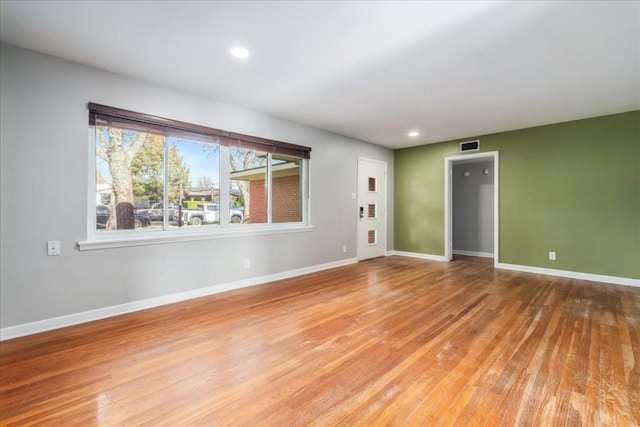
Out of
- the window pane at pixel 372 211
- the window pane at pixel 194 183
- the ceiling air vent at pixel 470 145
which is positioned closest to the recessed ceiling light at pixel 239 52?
the window pane at pixel 194 183

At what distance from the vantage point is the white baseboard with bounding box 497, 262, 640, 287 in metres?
4.32

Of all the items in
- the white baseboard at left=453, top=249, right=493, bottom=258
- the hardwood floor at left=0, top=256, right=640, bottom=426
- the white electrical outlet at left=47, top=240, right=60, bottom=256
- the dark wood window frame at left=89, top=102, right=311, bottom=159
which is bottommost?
the hardwood floor at left=0, top=256, right=640, bottom=426

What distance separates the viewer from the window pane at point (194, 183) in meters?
3.59

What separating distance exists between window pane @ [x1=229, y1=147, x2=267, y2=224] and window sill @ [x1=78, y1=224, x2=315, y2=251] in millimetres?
163

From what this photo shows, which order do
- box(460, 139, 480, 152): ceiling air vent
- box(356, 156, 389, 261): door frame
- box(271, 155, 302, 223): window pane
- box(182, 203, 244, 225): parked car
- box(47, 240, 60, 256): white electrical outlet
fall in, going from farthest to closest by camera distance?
box(356, 156, 389, 261): door frame → box(460, 139, 480, 152): ceiling air vent → box(271, 155, 302, 223): window pane → box(182, 203, 244, 225): parked car → box(47, 240, 60, 256): white electrical outlet

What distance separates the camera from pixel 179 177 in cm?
362

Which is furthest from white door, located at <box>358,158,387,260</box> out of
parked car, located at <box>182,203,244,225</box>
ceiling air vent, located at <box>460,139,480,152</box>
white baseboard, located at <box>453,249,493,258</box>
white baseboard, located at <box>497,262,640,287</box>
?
parked car, located at <box>182,203,244,225</box>

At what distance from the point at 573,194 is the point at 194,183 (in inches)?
229

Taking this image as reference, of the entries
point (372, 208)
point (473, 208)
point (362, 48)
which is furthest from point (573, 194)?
point (362, 48)

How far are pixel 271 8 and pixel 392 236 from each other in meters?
5.69

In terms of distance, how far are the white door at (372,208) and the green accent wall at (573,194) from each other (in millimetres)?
1498

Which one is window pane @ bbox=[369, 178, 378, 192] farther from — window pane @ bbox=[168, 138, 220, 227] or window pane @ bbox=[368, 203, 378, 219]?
window pane @ bbox=[168, 138, 220, 227]

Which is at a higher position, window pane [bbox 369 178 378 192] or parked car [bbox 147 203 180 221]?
window pane [bbox 369 178 378 192]

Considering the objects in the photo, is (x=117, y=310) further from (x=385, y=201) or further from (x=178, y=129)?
(x=385, y=201)
